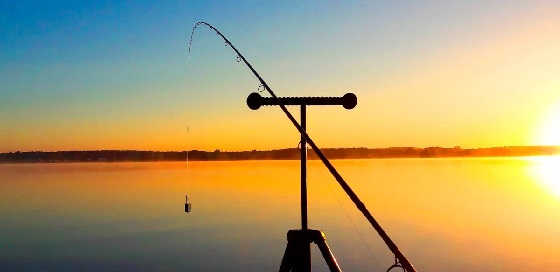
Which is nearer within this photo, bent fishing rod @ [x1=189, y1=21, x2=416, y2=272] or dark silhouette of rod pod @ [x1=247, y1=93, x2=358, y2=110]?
bent fishing rod @ [x1=189, y1=21, x2=416, y2=272]

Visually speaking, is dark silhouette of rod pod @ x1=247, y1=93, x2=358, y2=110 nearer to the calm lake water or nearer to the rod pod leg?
the rod pod leg

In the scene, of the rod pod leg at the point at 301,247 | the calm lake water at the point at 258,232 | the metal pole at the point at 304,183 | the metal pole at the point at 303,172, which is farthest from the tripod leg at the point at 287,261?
the calm lake water at the point at 258,232

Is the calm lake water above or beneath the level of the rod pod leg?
beneath

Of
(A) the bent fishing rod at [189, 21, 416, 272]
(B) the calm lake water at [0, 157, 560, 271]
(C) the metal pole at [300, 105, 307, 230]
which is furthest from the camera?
(B) the calm lake water at [0, 157, 560, 271]

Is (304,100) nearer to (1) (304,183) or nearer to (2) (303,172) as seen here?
(2) (303,172)

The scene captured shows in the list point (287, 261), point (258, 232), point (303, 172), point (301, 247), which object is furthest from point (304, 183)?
point (258, 232)

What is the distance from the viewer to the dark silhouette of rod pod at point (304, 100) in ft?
19.1

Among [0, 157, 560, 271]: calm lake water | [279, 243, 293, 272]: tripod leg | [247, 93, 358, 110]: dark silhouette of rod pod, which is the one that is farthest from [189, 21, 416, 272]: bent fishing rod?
[0, 157, 560, 271]: calm lake water

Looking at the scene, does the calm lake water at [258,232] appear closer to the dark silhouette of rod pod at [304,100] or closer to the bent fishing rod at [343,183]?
the bent fishing rod at [343,183]

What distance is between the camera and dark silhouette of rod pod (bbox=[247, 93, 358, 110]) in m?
5.81

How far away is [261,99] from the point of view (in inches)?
231

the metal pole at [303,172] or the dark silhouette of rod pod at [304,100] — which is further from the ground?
the dark silhouette of rod pod at [304,100]

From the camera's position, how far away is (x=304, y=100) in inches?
230

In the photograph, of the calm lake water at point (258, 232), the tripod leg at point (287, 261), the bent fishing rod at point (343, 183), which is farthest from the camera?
the calm lake water at point (258, 232)
